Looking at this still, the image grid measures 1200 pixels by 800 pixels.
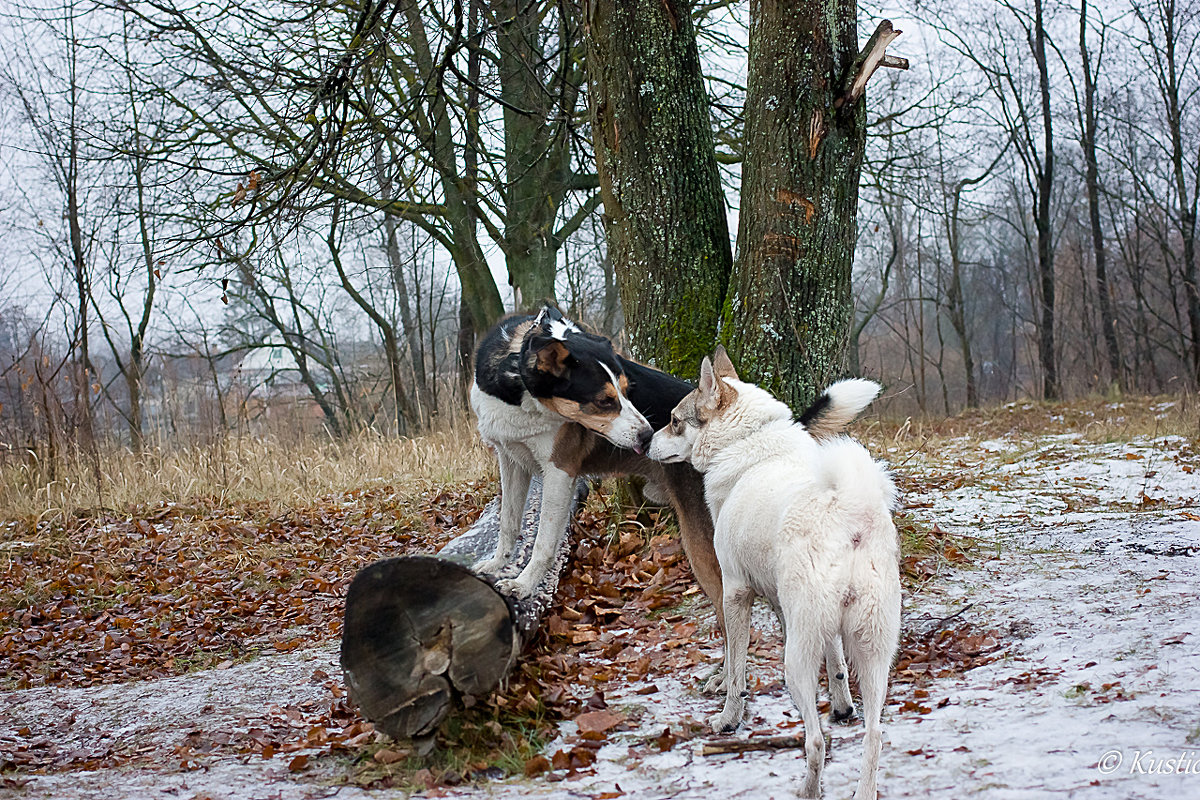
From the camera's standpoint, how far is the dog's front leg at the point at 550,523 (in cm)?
462

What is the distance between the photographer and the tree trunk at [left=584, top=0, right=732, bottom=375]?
6.16 metres

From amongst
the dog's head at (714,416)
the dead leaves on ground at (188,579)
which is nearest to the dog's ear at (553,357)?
the dog's head at (714,416)

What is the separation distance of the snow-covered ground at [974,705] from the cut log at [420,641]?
1.10ft

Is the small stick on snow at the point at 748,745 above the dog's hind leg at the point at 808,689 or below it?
below

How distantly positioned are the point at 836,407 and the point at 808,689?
1.49 meters

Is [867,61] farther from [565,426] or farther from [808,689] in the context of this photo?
[808,689]

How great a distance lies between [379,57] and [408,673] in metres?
5.05

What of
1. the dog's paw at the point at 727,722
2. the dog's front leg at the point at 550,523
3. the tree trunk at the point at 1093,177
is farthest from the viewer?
the tree trunk at the point at 1093,177

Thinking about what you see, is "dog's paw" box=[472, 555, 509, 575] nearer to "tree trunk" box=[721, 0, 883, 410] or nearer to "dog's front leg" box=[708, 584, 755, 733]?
"dog's front leg" box=[708, 584, 755, 733]

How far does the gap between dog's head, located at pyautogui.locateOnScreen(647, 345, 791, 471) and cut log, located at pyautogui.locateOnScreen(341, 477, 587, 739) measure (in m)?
1.14

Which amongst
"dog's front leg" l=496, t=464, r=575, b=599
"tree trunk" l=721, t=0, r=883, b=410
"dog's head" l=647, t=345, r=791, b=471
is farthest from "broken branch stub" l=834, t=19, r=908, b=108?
"dog's front leg" l=496, t=464, r=575, b=599

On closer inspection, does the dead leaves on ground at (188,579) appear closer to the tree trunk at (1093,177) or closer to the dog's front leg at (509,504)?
the dog's front leg at (509,504)

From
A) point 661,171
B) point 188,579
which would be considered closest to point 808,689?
point 661,171

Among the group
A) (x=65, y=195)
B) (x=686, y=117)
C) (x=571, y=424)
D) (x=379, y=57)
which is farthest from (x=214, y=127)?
(x=571, y=424)
